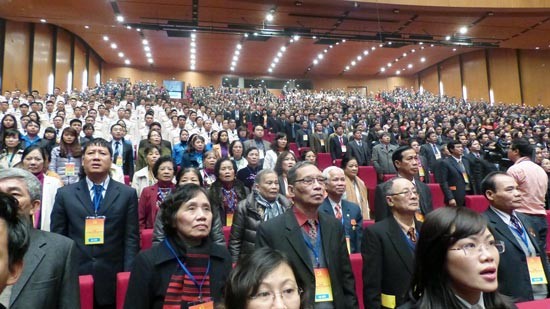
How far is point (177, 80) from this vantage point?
20406 mm

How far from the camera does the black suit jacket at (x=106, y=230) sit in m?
1.97

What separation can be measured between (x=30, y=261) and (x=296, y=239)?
40.3 inches

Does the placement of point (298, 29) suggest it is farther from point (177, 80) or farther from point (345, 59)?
point (177, 80)

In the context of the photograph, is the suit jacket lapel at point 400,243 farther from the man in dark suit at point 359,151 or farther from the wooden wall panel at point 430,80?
the wooden wall panel at point 430,80

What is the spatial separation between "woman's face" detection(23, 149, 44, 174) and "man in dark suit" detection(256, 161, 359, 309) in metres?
1.81

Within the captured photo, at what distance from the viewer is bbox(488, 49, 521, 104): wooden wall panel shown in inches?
653

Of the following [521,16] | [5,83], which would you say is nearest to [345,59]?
[521,16]

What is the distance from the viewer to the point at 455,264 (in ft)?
3.53

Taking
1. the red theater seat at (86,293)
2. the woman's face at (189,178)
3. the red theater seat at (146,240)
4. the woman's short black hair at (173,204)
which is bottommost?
the red theater seat at (86,293)

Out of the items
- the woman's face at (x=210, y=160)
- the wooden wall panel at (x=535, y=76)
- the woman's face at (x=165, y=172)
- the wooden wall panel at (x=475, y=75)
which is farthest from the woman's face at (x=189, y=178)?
the wooden wall panel at (x=535, y=76)

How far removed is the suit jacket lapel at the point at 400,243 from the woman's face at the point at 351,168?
68.7 inches

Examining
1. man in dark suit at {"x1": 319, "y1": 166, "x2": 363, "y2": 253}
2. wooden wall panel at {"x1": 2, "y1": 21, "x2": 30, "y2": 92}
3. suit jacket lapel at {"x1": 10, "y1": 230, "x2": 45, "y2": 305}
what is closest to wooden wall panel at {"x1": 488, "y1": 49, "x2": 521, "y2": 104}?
man in dark suit at {"x1": 319, "y1": 166, "x2": 363, "y2": 253}

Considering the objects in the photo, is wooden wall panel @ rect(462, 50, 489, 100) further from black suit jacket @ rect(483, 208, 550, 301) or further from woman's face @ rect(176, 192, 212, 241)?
woman's face @ rect(176, 192, 212, 241)

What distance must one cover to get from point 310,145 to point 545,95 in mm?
14560
